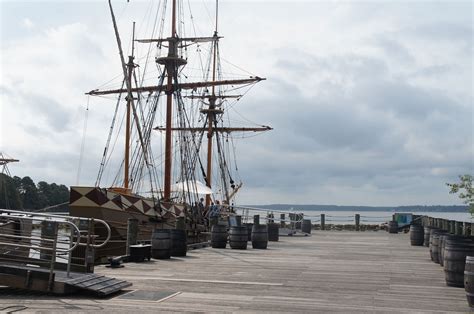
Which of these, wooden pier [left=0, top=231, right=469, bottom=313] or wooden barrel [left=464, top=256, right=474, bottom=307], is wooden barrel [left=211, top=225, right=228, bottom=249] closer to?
wooden pier [left=0, top=231, right=469, bottom=313]

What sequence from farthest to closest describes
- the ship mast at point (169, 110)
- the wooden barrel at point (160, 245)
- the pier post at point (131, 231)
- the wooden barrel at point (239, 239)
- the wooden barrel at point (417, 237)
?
1. the ship mast at point (169, 110)
2. the wooden barrel at point (417, 237)
3. the wooden barrel at point (239, 239)
4. the wooden barrel at point (160, 245)
5. the pier post at point (131, 231)

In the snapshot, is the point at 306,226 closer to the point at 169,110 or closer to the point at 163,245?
the point at 169,110

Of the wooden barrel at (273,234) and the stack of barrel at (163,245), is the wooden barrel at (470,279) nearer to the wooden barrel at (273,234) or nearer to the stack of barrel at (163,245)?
the stack of barrel at (163,245)

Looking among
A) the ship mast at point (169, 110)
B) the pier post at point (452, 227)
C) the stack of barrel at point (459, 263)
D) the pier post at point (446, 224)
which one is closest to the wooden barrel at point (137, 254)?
the stack of barrel at point (459, 263)

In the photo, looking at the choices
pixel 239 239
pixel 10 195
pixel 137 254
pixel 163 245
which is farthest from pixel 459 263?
pixel 10 195

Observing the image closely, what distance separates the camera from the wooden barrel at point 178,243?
55.5 ft

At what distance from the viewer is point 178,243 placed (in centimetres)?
1709

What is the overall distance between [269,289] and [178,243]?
22.1ft

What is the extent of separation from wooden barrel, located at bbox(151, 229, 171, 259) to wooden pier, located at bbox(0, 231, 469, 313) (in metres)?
0.33

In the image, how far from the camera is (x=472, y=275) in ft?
28.9

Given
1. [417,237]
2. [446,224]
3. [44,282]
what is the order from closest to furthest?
[44,282] < [446,224] < [417,237]

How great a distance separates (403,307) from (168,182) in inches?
926

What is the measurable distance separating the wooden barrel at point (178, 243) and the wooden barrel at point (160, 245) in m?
0.62

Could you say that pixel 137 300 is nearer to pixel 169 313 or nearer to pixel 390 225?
pixel 169 313
